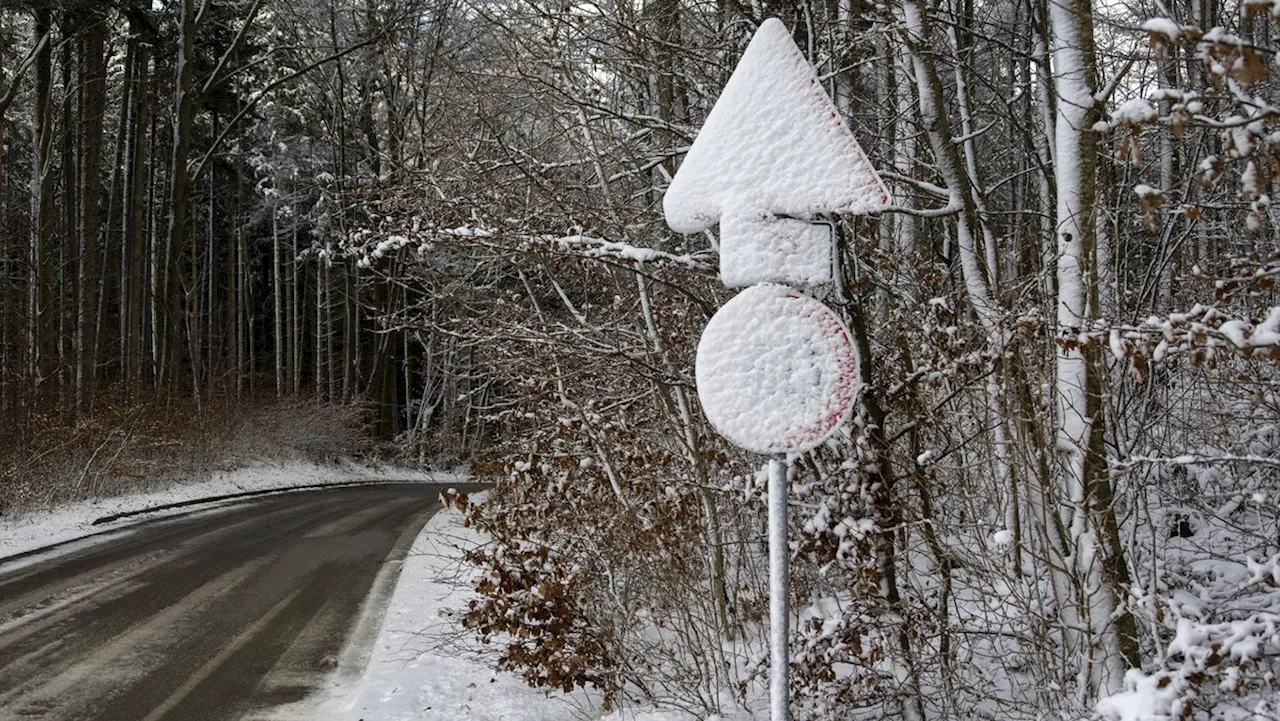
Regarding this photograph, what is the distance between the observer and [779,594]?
2.41m

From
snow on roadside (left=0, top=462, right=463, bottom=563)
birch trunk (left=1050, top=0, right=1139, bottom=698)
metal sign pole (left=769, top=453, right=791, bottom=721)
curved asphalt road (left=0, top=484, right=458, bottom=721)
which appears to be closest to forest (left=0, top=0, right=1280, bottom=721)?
birch trunk (left=1050, top=0, right=1139, bottom=698)

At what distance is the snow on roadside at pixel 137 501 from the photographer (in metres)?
11.7

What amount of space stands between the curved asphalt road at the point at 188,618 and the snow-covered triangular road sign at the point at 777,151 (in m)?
4.79

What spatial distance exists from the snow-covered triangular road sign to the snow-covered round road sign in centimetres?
38

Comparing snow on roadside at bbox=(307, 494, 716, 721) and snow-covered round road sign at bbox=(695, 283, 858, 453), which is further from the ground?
snow-covered round road sign at bbox=(695, 283, 858, 453)

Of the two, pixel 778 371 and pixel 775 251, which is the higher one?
pixel 775 251

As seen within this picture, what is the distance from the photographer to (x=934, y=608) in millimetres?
4848

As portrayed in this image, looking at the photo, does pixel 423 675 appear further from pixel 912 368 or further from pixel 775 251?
pixel 775 251

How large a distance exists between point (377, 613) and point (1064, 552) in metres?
6.34

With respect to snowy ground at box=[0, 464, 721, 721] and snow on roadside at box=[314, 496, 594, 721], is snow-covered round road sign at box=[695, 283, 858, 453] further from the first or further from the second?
snow on roadside at box=[314, 496, 594, 721]

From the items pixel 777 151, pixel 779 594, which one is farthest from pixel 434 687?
pixel 777 151

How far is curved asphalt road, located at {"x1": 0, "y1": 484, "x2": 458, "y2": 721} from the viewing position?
6.06m

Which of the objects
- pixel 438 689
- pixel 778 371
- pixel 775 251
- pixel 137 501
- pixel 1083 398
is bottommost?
pixel 438 689

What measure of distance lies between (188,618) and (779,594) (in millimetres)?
7224
